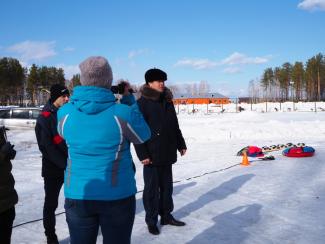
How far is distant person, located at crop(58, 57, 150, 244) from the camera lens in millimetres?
2430

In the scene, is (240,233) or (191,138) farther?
(191,138)

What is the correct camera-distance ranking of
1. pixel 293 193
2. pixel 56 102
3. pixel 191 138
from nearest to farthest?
pixel 56 102 → pixel 293 193 → pixel 191 138

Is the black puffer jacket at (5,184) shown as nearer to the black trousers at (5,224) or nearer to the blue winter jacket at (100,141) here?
the black trousers at (5,224)

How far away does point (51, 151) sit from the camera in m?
3.96

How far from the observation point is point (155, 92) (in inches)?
191

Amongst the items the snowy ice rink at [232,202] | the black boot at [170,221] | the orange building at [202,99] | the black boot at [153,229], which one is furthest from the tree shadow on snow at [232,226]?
the orange building at [202,99]

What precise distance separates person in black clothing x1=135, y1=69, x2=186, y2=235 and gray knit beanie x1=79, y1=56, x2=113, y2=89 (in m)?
2.23

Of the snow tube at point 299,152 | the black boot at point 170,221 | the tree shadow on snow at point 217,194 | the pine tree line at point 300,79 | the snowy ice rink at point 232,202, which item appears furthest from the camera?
the pine tree line at point 300,79

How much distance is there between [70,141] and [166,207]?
2748 mm

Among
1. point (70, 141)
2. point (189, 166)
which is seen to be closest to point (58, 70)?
point (189, 166)

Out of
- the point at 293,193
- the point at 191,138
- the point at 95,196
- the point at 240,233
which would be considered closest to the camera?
the point at 95,196

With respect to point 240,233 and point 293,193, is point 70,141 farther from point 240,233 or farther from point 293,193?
point 293,193

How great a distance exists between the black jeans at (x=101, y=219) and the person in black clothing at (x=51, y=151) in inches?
60.6

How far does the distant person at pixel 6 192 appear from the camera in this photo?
298 cm
